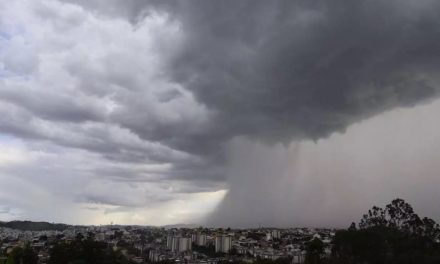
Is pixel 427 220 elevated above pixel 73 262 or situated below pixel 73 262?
above

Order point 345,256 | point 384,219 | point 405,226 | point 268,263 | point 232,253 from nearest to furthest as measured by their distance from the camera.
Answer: point 345,256
point 268,263
point 405,226
point 384,219
point 232,253

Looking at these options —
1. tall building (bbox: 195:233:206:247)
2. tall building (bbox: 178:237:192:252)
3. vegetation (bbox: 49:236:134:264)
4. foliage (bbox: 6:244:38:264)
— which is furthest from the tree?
tall building (bbox: 195:233:206:247)

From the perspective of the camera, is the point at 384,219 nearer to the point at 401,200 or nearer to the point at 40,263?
the point at 401,200

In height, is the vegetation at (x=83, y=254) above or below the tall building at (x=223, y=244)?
below

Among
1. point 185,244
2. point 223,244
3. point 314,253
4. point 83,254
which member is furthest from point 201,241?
point 83,254

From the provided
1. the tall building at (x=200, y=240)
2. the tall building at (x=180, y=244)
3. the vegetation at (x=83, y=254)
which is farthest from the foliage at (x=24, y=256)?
the tall building at (x=200, y=240)

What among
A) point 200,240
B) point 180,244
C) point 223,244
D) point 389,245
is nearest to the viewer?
point 389,245

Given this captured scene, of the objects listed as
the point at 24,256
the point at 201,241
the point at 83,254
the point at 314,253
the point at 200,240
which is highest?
the point at 200,240

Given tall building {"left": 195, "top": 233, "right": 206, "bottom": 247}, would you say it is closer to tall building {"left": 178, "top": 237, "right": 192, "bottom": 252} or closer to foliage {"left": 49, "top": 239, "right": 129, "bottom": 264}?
tall building {"left": 178, "top": 237, "right": 192, "bottom": 252}

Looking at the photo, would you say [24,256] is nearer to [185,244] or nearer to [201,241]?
[185,244]

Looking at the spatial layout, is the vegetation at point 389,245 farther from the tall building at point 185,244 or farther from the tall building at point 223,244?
the tall building at point 185,244

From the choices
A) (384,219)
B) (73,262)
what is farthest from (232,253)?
(73,262)
